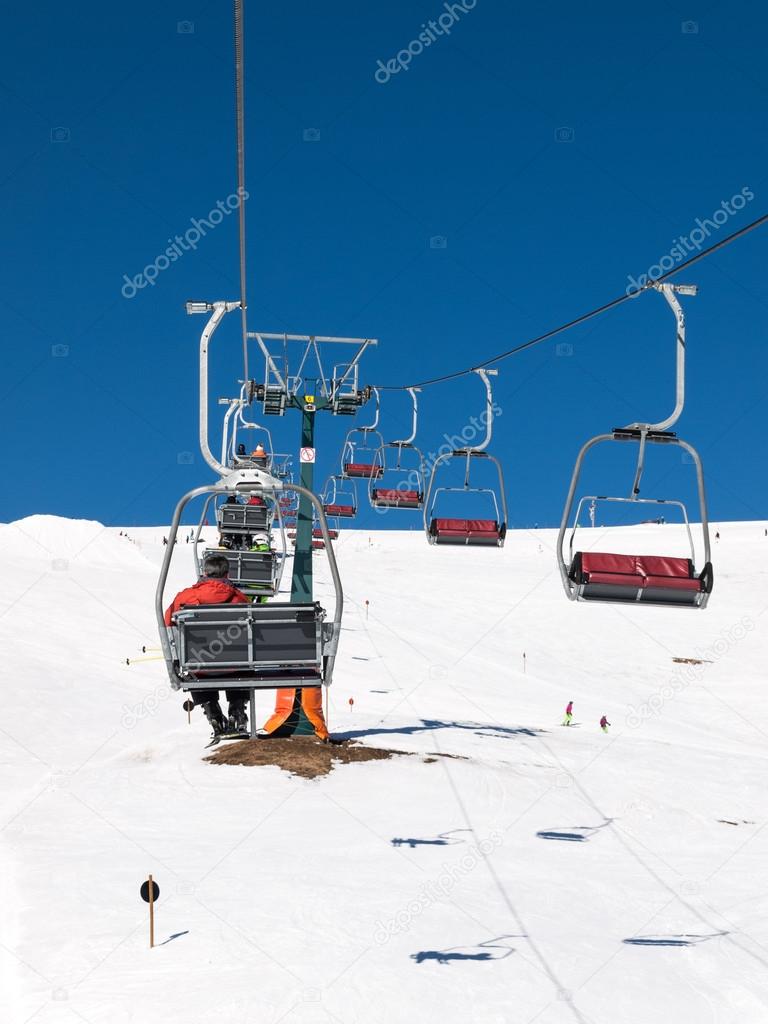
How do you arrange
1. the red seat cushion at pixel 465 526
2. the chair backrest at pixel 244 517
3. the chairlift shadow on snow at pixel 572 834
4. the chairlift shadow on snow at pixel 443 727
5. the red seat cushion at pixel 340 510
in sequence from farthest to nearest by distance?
the red seat cushion at pixel 340 510, the chair backrest at pixel 244 517, the chairlift shadow on snow at pixel 443 727, the red seat cushion at pixel 465 526, the chairlift shadow on snow at pixel 572 834

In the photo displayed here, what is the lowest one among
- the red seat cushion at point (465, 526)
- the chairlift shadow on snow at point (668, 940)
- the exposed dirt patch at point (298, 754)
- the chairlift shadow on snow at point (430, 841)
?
the exposed dirt patch at point (298, 754)

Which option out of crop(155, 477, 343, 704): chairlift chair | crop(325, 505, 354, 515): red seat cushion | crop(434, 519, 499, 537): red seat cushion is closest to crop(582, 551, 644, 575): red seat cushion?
crop(155, 477, 343, 704): chairlift chair

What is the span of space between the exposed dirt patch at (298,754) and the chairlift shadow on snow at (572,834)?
3291 millimetres

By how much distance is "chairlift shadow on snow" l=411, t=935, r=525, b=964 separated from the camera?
24.2ft

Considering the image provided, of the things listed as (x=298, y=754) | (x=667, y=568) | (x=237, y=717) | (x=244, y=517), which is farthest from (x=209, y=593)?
(x=244, y=517)

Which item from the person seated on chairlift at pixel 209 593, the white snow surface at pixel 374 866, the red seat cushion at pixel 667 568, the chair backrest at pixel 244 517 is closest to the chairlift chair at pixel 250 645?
the person seated on chairlift at pixel 209 593

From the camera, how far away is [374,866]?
9.79m

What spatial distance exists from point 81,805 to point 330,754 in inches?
160

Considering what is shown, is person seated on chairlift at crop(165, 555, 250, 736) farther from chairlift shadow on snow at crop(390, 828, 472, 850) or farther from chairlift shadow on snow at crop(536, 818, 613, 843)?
chairlift shadow on snow at crop(536, 818, 613, 843)

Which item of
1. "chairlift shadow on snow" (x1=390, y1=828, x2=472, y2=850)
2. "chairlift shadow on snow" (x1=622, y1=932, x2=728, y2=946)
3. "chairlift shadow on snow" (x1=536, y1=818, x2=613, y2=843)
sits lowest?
"chairlift shadow on snow" (x1=536, y1=818, x2=613, y2=843)

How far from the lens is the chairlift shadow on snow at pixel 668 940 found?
8.34 meters

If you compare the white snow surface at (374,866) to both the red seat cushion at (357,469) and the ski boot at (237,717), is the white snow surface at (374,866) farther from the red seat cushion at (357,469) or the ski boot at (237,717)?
the red seat cushion at (357,469)

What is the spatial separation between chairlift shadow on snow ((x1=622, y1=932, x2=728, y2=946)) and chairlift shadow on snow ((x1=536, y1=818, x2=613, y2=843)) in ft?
10.8

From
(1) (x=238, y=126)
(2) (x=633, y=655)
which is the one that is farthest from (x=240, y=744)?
(2) (x=633, y=655)
